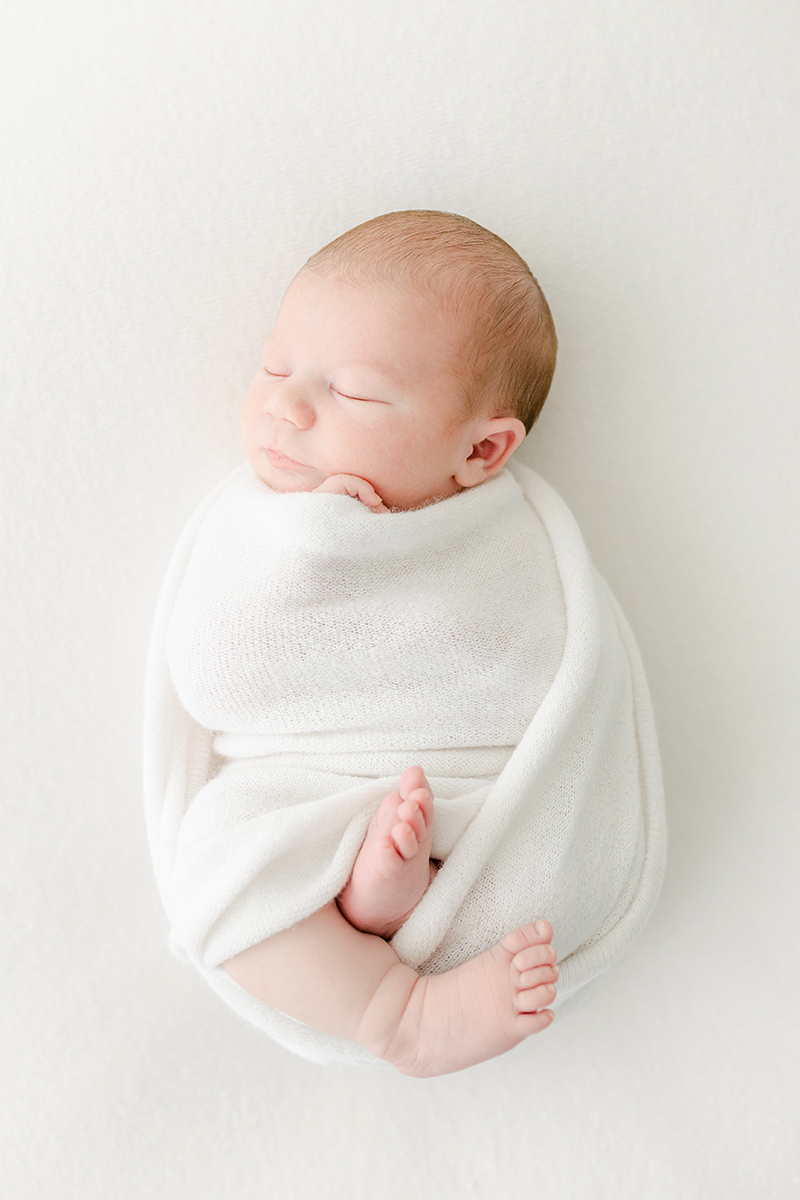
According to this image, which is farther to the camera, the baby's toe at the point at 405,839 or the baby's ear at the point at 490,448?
the baby's ear at the point at 490,448

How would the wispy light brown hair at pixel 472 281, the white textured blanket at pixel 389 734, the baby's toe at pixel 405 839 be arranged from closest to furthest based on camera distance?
1. the baby's toe at pixel 405 839
2. the white textured blanket at pixel 389 734
3. the wispy light brown hair at pixel 472 281

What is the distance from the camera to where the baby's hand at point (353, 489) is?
3.86 feet

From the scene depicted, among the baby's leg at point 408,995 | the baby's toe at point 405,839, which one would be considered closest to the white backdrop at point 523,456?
the baby's leg at point 408,995

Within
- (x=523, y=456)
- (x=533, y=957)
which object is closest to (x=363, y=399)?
(x=523, y=456)

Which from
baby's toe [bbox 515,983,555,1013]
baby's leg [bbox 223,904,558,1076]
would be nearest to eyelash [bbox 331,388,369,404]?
baby's leg [bbox 223,904,558,1076]

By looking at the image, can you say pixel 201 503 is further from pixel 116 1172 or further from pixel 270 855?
pixel 116 1172

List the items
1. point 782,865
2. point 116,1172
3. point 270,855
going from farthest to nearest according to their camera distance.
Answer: point 782,865, point 116,1172, point 270,855

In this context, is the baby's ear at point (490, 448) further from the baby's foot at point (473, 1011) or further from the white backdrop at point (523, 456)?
the baby's foot at point (473, 1011)

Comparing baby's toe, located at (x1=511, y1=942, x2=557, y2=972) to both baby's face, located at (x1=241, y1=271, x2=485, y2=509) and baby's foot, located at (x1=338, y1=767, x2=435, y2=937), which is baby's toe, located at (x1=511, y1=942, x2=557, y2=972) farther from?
baby's face, located at (x1=241, y1=271, x2=485, y2=509)

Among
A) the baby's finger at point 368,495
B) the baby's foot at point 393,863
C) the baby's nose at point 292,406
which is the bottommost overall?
the baby's foot at point 393,863

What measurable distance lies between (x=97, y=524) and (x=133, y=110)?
72cm

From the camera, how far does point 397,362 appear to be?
1188 millimetres

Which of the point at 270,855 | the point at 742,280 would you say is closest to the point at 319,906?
the point at 270,855

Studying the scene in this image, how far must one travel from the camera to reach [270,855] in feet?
3.42
